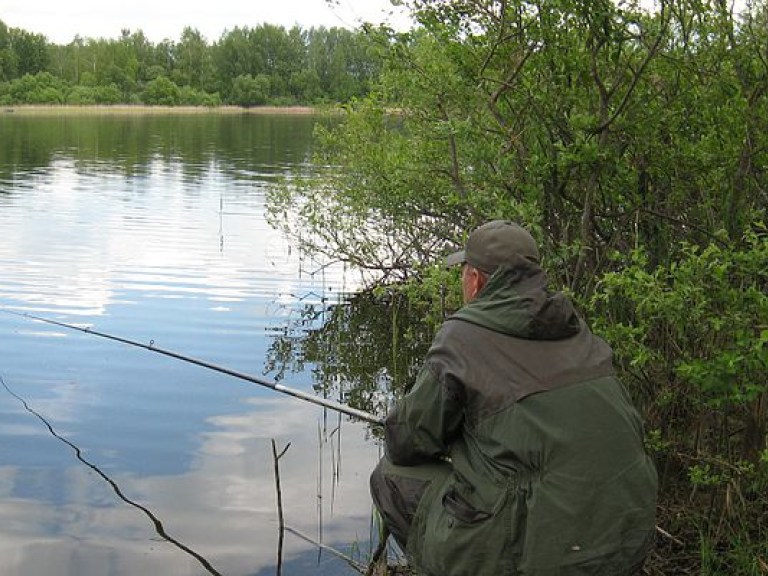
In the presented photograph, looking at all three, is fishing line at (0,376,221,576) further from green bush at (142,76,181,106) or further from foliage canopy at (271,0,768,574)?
green bush at (142,76,181,106)

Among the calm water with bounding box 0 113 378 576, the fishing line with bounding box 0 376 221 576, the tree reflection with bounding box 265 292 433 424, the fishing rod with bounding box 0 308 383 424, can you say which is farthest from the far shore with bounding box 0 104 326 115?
the fishing rod with bounding box 0 308 383 424

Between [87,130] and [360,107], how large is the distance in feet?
149

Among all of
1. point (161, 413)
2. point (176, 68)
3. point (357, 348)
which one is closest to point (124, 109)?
point (176, 68)

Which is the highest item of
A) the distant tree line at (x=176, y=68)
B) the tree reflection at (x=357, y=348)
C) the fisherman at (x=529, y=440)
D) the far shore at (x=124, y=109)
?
the distant tree line at (x=176, y=68)

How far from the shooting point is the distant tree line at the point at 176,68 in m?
99.4

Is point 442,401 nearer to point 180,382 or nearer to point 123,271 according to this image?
point 180,382

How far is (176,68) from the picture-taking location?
127m

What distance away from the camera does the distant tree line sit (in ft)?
326

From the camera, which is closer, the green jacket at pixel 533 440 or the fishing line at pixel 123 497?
the green jacket at pixel 533 440

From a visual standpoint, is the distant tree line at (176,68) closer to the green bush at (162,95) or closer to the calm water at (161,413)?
the green bush at (162,95)

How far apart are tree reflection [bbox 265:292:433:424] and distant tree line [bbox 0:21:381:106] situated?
82.7 meters

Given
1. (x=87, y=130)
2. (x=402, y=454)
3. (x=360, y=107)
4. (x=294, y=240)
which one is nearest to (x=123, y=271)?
(x=294, y=240)

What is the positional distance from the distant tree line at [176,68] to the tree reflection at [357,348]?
82.7 m

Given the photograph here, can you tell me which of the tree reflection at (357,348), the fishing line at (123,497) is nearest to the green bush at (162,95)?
the tree reflection at (357,348)
